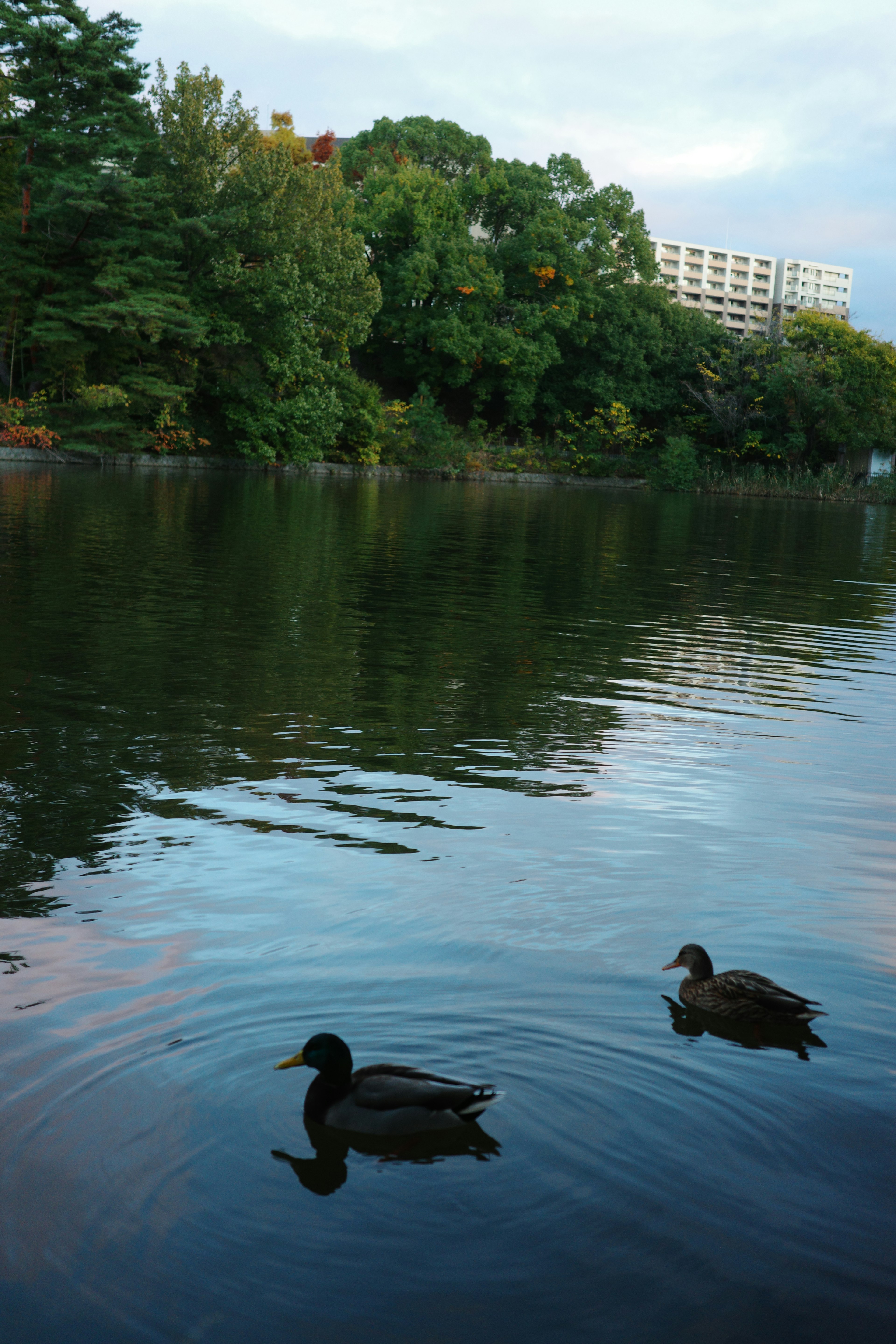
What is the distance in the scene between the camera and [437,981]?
461cm

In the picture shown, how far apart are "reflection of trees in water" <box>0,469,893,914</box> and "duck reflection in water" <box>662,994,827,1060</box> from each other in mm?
2593

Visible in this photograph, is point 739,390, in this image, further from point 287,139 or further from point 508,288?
point 287,139

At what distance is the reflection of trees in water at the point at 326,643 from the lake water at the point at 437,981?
61 mm

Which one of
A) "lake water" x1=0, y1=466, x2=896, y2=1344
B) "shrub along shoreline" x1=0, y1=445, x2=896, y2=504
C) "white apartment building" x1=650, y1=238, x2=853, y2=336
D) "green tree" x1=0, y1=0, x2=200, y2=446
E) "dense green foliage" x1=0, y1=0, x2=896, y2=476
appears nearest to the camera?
"lake water" x1=0, y1=466, x2=896, y2=1344

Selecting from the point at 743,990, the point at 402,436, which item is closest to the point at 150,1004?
the point at 743,990

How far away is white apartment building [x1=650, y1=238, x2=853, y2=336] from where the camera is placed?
184375 mm

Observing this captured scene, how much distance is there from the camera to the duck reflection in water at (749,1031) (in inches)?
170

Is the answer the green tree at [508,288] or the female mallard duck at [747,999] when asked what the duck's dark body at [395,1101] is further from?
the green tree at [508,288]

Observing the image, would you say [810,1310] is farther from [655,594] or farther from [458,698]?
[655,594]

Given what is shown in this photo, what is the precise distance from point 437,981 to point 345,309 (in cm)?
4437

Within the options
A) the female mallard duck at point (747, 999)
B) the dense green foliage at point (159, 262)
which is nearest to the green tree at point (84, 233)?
the dense green foliage at point (159, 262)

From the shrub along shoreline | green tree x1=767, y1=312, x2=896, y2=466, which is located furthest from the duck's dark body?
green tree x1=767, y1=312, x2=896, y2=466

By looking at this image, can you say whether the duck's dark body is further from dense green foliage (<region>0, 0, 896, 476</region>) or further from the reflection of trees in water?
dense green foliage (<region>0, 0, 896, 476</region>)

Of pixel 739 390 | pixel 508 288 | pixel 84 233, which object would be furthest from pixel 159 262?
pixel 739 390
